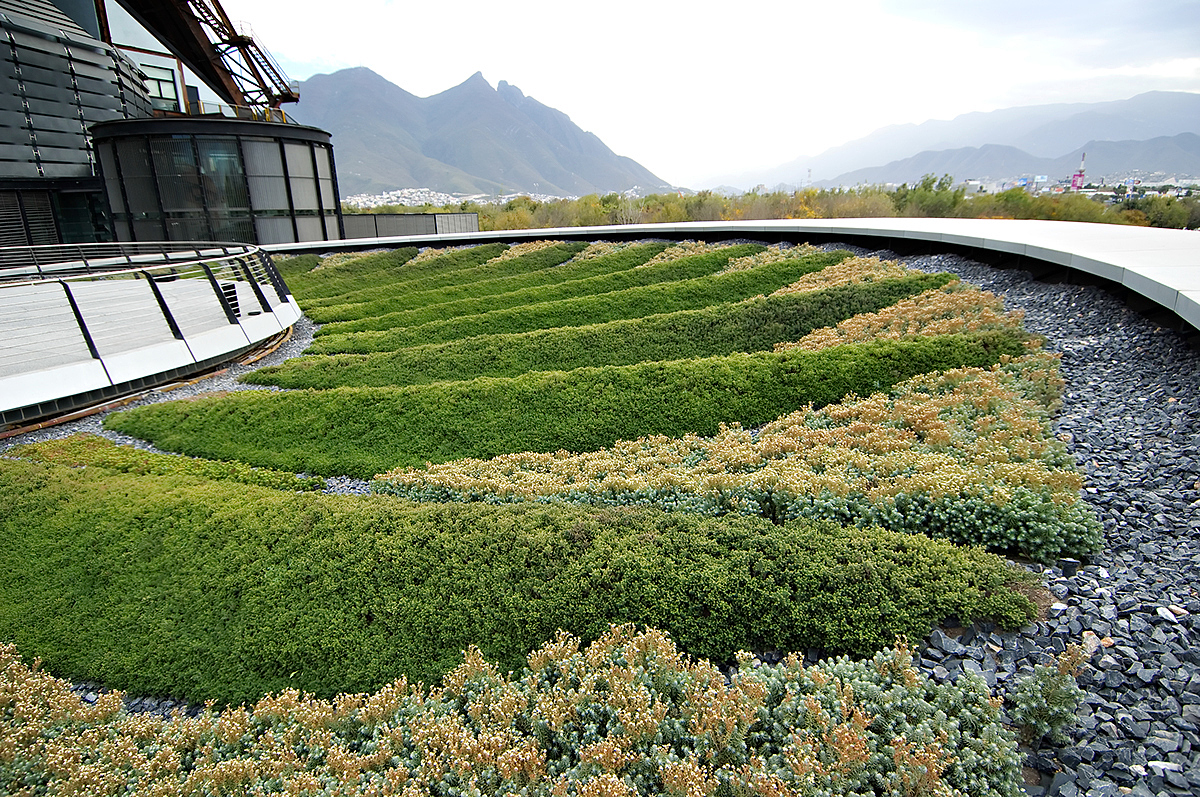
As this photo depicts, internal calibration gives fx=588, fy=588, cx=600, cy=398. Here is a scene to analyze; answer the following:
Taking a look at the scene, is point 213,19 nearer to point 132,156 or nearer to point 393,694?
point 132,156

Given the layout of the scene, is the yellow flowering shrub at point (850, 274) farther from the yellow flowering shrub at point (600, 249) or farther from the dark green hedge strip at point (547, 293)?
the yellow flowering shrub at point (600, 249)

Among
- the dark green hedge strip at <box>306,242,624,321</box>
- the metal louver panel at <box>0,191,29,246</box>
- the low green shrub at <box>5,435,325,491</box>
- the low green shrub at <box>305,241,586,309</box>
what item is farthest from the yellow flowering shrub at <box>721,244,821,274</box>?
the metal louver panel at <box>0,191,29,246</box>

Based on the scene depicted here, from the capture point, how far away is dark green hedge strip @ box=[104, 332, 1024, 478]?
8.68m

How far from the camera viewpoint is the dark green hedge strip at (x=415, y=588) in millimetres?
4477

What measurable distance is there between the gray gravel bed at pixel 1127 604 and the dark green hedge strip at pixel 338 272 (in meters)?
19.5

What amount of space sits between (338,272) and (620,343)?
56.1 feet

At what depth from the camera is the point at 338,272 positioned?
79.9ft

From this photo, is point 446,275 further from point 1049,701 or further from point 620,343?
point 1049,701

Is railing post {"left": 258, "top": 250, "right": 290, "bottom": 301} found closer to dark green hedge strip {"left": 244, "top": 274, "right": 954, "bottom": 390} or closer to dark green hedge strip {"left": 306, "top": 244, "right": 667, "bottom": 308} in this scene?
dark green hedge strip {"left": 306, "top": 244, "right": 667, "bottom": 308}

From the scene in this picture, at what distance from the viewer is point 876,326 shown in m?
10.4

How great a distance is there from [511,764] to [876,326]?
30.9ft

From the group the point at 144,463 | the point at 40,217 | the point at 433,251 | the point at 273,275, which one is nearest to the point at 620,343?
the point at 144,463

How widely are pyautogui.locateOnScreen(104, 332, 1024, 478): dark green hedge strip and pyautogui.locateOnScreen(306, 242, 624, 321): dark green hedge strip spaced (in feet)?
22.8

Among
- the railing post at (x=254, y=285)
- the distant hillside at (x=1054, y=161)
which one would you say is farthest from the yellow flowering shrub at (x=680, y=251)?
the distant hillside at (x=1054, y=161)
